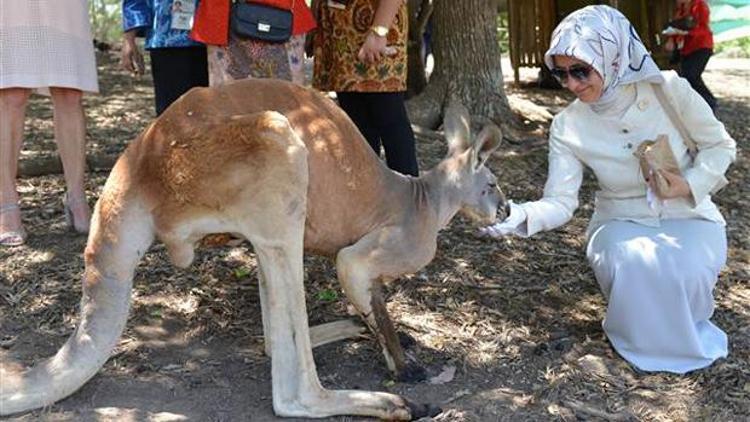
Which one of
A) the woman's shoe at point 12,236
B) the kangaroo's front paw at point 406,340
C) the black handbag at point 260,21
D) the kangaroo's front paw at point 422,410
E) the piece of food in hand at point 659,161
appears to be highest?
the black handbag at point 260,21

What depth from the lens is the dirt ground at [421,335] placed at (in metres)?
2.49

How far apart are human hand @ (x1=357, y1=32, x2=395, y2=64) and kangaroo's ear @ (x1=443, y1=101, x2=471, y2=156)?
0.40 meters

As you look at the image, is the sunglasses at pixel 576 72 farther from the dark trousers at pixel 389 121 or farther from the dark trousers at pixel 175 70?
the dark trousers at pixel 175 70

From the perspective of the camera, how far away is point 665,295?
2691 millimetres

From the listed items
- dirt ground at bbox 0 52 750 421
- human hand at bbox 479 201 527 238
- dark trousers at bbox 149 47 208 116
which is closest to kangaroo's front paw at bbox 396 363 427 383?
dirt ground at bbox 0 52 750 421

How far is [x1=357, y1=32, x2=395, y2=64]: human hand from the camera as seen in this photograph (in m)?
3.04

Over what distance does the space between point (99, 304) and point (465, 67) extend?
11.6 feet

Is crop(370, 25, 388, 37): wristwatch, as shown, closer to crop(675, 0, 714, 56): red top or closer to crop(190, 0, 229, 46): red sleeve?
crop(190, 0, 229, 46): red sleeve

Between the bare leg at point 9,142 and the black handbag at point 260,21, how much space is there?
3.09 ft

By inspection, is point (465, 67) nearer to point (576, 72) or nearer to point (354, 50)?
point (354, 50)

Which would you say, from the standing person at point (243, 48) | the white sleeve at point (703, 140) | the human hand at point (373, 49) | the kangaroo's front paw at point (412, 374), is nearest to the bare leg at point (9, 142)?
the standing person at point (243, 48)

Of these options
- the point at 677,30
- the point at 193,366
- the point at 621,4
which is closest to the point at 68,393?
the point at 193,366

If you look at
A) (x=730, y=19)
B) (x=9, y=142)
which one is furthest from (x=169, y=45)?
(x=730, y=19)

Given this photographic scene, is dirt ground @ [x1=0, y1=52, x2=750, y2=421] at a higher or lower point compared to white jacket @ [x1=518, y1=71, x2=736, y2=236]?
lower
